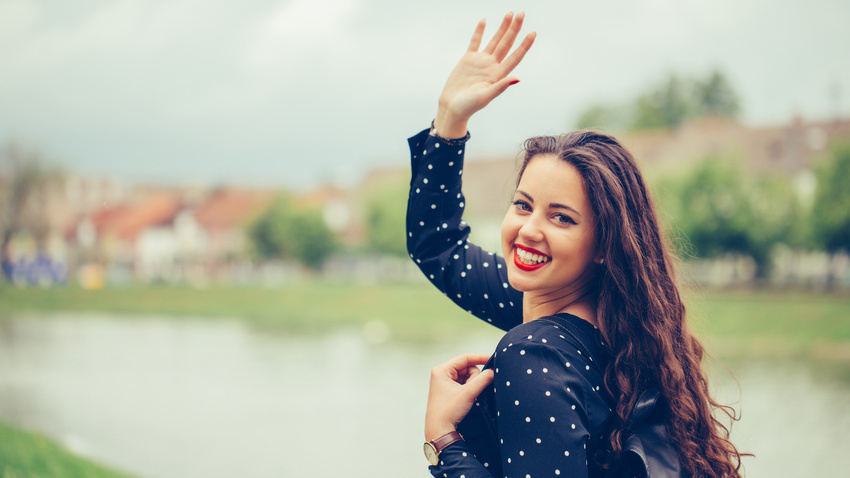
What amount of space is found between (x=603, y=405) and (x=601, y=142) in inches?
25.7

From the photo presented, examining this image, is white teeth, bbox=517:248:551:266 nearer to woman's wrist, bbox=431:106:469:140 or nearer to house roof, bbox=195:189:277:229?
woman's wrist, bbox=431:106:469:140

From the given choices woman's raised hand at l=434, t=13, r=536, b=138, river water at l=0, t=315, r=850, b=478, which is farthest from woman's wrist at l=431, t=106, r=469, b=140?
river water at l=0, t=315, r=850, b=478

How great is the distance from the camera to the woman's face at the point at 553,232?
1.85 metres

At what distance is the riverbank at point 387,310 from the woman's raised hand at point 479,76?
1693cm

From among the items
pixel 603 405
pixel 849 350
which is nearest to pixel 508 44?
pixel 603 405

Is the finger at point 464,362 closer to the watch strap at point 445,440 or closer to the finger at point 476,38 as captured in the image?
the watch strap at point 445,440

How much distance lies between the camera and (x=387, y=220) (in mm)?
45250

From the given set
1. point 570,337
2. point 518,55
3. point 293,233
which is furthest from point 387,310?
point 570,337

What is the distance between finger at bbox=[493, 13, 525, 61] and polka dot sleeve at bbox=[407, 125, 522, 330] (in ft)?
0.90

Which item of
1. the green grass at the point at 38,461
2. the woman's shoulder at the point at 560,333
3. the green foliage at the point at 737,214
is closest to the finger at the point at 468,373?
the woman's shoulder at the point at 560,333

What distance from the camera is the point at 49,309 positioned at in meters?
35.5

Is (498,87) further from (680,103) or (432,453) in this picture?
(680,103)

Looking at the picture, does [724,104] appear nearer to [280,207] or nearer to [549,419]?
[280,207]

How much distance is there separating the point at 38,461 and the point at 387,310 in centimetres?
2508
